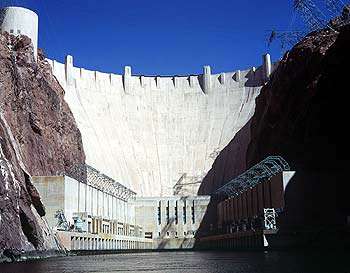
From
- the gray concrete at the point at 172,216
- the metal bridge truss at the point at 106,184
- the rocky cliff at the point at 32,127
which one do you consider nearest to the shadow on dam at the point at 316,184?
the rocky cliff at the point at 32,127

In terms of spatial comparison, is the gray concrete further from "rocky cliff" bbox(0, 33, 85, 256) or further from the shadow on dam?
the shadow on dam

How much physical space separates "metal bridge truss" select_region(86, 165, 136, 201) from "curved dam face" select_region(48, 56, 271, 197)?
30.0 feet

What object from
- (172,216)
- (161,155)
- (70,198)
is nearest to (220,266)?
(70,198)

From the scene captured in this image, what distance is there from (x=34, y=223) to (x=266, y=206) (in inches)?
1263

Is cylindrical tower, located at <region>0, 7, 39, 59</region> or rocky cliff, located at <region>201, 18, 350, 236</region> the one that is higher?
cylindrical tower, located at <region>0, 7, 39, 59</region>

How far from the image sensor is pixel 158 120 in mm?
126938

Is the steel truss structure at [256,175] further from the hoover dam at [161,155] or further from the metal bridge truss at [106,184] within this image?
the metal bridge truss at [106,184]

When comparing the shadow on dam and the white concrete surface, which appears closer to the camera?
the shadow on dam

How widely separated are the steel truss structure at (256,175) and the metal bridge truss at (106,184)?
714 inches

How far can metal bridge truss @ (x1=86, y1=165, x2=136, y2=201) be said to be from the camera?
294 ft

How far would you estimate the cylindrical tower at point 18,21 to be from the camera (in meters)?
89.8

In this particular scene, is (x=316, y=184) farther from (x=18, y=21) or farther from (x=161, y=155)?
(x=161, y=155)

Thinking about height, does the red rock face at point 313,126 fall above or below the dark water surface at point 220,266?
above

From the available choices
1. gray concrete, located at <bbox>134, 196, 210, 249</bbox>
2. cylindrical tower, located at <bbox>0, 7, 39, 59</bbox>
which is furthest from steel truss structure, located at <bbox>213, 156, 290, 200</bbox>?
cylindrical tower, located at <bbox>0, 7, 39, 59</bbox>
